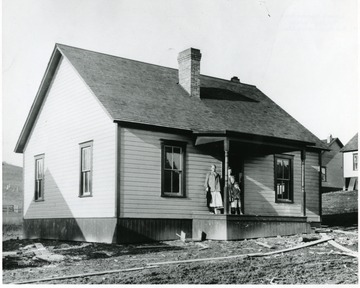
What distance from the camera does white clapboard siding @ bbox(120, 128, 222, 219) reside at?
53.0 ft

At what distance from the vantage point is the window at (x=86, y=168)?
17.5m

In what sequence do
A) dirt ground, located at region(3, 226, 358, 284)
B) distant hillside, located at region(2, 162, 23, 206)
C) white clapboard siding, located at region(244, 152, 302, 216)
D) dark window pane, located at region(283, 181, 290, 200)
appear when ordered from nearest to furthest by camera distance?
dirt ground, located at region(3, 226, 358, 284), white clapboard siding, located at region(244, 152, 302, 216), dark window pane, located at region(283, 181, 290, 200), distant hillside, located at region(2, 162, 23, 206)

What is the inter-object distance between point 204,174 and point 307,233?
3.95 m

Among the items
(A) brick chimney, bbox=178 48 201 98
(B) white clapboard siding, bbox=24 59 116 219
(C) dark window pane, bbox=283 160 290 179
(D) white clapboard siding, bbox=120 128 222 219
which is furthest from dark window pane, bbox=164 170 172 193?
(C) dark window pane, bbox=283 160 290 179

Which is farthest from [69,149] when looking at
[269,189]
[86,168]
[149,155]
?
[269,189]

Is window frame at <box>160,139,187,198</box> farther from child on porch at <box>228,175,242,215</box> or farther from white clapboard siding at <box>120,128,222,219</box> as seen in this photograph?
child on porch at <box>228,175,242,215</box>

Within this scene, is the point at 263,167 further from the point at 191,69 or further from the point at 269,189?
the point at 191,69

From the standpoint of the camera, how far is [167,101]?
61.4 feet

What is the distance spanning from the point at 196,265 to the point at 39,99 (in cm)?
1230

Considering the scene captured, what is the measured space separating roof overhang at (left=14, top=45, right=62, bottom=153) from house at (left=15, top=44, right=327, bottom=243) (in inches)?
2.1

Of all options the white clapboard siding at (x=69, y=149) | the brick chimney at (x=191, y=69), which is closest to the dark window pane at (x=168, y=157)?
the white clapboard siding at (x=69, y=149)

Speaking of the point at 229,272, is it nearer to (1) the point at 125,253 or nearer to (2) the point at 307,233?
(1) the point at 125,253

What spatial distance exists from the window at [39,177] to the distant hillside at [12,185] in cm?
1857

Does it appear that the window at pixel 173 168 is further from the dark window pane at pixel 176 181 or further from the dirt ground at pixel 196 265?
the dirt ground at pixel 196 265
